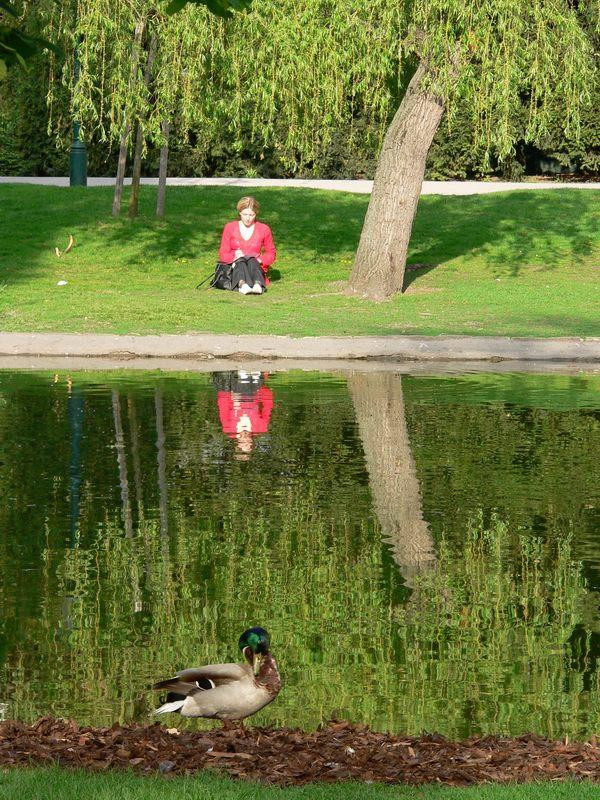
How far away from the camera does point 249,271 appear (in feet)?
80.4

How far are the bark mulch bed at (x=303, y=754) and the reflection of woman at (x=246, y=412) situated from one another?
664 cm

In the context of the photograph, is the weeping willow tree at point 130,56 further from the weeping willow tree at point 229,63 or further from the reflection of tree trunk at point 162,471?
the reflection of tree trunk at point 162,471

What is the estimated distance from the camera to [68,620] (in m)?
7.55

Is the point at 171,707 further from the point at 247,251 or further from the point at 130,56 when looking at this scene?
the point at 130,56

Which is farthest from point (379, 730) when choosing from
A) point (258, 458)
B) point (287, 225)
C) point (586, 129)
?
point (586, 129)

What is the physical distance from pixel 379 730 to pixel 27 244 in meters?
23.7

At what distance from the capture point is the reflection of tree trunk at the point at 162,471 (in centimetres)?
952

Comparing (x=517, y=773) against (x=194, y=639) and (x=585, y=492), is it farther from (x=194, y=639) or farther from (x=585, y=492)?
(x=585, y=492)

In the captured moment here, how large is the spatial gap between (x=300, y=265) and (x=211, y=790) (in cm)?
2315

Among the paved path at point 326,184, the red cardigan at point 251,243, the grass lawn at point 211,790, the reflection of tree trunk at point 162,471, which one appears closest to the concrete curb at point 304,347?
the reflection of tree trunk at point 162,471

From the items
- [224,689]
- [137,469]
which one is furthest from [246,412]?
[224,689]

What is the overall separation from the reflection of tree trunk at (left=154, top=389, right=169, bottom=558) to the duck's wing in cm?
292

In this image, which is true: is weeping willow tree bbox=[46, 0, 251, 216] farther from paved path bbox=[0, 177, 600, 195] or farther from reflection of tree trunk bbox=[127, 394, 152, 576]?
paved path bbox=[0, 177, 600, 195]

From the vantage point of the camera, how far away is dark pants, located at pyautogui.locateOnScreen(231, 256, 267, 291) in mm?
24469
